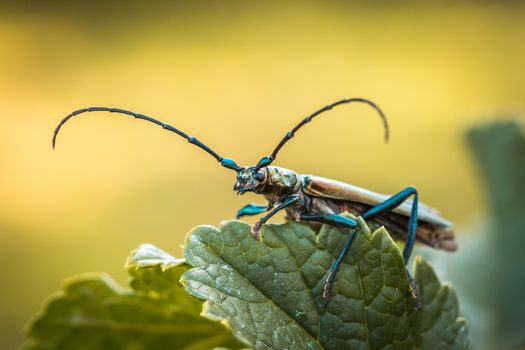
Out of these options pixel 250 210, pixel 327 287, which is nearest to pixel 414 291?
pixel 327 287

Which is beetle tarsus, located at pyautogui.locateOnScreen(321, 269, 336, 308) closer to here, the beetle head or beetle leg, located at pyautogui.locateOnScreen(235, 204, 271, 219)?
the beetle head

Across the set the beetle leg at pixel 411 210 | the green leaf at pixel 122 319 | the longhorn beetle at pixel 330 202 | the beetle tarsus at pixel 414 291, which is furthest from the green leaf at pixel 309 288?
the longhorn beetle at pixel 330 202

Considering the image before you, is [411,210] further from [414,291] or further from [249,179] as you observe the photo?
[414,291]

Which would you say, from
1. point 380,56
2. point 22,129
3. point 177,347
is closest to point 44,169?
point 22,129

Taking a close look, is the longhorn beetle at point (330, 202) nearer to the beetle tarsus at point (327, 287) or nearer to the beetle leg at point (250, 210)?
the beetle leg at point (250, 210)

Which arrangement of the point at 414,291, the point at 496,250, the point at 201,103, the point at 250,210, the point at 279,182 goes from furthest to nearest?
1. the point at 201,103
2. the point at 496,250
3. the point at 250,210
4. the point at 279,182
5. the point at 414,291

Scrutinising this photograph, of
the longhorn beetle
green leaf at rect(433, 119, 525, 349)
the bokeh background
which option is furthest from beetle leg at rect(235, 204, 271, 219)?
the bokeh background
